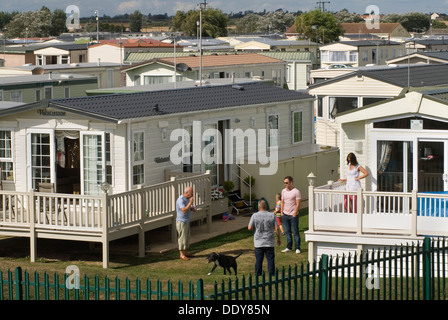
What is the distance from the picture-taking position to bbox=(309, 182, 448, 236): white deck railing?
49.1 feet

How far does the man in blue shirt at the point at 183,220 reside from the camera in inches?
674

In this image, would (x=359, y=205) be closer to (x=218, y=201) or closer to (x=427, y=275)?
(x=427, y=275)

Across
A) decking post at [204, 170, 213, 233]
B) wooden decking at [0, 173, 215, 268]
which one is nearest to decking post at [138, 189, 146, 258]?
wooden decking at [0, 173, 215, 268]

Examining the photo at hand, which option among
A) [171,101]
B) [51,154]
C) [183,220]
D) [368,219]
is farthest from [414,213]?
[171,101]

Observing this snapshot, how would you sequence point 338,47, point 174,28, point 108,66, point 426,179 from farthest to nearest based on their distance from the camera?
point 174,28
point 338,47
point 108,66
point 426,179

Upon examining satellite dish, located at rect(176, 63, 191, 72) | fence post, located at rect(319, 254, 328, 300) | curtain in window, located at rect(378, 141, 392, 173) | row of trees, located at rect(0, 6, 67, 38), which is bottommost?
fence post, located at rect(319, 254, 328, 300)

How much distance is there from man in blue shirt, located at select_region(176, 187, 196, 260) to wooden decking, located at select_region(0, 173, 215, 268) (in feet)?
2.60

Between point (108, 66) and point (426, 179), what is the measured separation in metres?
29.8

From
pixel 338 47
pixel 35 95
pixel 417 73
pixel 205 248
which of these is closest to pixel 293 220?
pixel 205 248

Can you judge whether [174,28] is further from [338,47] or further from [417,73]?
[417,73]

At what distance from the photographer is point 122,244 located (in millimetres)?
18734

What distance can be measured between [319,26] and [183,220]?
A: 8231 cm

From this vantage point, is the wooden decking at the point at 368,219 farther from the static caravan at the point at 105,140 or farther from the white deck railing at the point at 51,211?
the static caravan at the point at 105,140

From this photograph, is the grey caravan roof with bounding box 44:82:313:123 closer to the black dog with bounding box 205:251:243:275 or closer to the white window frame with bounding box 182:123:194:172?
the white window frame with bounding box 182:123:194:172
